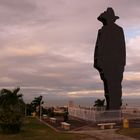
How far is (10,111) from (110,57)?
457 inches

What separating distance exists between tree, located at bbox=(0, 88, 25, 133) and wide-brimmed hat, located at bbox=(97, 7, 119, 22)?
10013 mm

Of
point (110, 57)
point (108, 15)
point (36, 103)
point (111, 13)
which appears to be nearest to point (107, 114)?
point (110, 57)

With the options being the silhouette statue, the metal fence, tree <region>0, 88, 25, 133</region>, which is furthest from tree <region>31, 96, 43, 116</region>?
tree <region>0, 88, 25, 133</region>

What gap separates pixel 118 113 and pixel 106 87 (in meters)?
2.46

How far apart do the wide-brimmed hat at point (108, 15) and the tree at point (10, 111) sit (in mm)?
10013

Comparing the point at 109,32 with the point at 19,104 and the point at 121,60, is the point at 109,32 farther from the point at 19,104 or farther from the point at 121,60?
the point at 19,104

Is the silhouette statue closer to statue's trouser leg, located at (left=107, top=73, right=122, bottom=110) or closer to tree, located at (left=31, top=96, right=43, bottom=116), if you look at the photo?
statue's trouser leg, located at (left=107, top=73, right=122, bottom=110)

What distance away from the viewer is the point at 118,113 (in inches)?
1407

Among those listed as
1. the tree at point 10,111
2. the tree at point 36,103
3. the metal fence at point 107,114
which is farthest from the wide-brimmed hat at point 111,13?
the tree at point 36,103

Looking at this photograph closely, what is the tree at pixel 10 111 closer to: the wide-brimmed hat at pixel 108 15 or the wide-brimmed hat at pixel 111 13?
the wide-brimmed hat at pixel 108 15

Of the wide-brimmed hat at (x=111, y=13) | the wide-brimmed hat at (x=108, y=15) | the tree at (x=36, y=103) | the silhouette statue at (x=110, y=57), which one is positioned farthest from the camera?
the tree at (x=36, y=103)

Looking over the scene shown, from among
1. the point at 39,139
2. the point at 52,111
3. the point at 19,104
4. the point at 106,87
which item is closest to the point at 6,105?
the point at 19,104

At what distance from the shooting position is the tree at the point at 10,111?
28.0m

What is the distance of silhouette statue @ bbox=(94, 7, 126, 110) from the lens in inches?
1426
